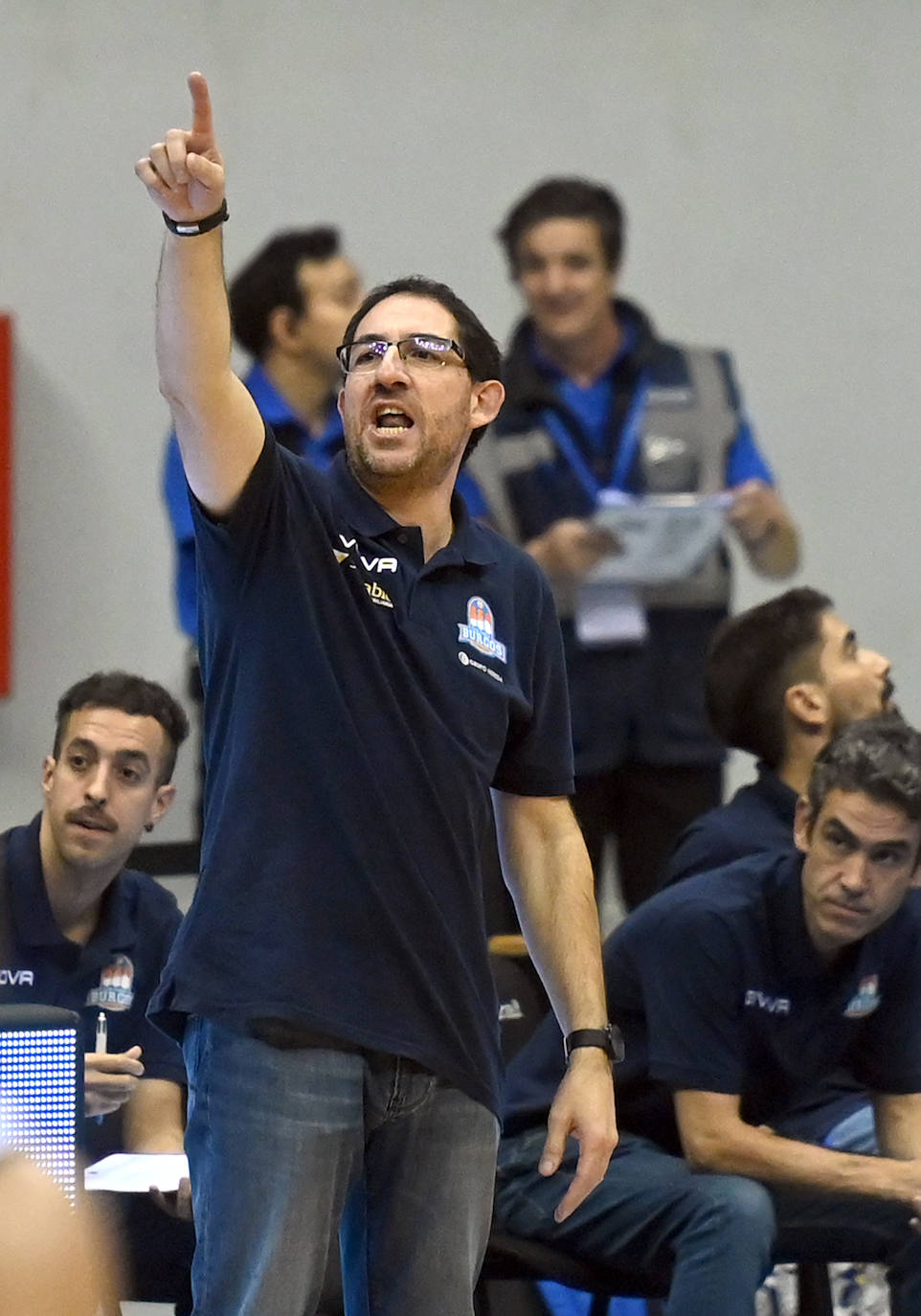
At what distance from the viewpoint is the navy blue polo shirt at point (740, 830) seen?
11.5 ft

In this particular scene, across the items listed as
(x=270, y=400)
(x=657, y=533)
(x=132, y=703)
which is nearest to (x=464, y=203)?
(x=270, y=400)

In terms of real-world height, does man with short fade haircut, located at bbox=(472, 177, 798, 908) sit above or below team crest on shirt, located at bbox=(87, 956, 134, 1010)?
above

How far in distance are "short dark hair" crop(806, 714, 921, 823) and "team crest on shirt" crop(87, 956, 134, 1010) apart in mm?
1092

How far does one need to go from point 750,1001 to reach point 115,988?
38.4 inches

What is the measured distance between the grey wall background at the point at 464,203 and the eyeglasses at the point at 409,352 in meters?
2.44

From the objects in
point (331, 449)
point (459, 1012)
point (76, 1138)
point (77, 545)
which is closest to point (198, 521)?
point (459, 1012)

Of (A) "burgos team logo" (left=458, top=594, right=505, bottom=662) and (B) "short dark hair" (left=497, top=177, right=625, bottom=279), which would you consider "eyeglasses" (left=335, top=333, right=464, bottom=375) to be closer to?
(A) "burgos team logo" (left=458, top=594, right=505, bottom=662)

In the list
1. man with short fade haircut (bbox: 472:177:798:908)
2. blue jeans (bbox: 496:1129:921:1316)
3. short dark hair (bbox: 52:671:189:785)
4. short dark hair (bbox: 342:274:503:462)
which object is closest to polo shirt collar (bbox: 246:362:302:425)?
man with short fade haircut (bbox: 472:177:798:908)

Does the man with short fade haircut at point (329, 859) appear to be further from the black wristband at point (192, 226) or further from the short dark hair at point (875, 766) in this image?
the short dark hair at point (875, 766)

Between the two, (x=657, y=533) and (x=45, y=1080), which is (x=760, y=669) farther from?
(x=45, y=1080)

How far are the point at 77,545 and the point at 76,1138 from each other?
109 inches

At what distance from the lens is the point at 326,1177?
199cm

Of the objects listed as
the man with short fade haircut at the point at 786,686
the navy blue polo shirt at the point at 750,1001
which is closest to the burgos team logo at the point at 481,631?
the navy blue polo shirt at the point at 750,1001

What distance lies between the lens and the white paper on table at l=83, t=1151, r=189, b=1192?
2674 mm
